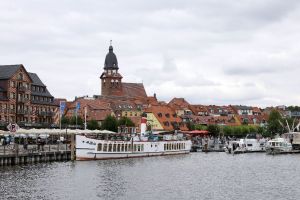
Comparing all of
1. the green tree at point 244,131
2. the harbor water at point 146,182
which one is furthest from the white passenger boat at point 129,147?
the green tree at point 244,131

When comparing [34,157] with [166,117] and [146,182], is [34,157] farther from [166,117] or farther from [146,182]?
[166,117]

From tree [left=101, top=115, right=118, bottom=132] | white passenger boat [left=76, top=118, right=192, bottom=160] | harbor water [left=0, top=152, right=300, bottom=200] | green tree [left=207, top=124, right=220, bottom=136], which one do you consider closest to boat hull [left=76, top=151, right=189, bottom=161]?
white passenger boat [left=76, top=118, right=192, bottom=160]

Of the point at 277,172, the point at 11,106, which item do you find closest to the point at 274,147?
the point at 277,172

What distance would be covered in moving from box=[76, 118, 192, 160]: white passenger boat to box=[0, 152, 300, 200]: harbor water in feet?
18.2

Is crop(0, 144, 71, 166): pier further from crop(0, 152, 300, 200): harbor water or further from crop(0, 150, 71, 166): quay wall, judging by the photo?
crop(0, 152, 300, 200): harbor water

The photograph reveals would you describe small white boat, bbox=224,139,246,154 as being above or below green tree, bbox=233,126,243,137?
below

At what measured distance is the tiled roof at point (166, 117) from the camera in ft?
591

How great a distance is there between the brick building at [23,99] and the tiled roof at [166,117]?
134ft

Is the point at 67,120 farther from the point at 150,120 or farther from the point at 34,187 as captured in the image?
the point at 34,187

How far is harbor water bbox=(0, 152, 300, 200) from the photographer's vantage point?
5091 cm

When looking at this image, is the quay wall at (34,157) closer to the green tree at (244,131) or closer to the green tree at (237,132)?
the green tree at (237,132)

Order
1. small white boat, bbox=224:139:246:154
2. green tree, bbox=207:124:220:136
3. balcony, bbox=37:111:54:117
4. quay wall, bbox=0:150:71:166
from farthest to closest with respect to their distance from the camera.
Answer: green tree, bbox=207:124:220:136, balcony, bbox=37:111:54:117, small white boat, bbox=224:139:246:154, quay wall, bbox=0:150:71:166

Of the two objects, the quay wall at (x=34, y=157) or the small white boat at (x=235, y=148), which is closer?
the quay wall at (x=34, y=157)

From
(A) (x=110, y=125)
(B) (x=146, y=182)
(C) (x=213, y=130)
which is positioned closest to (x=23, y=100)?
(A) (x=110, y=125)
